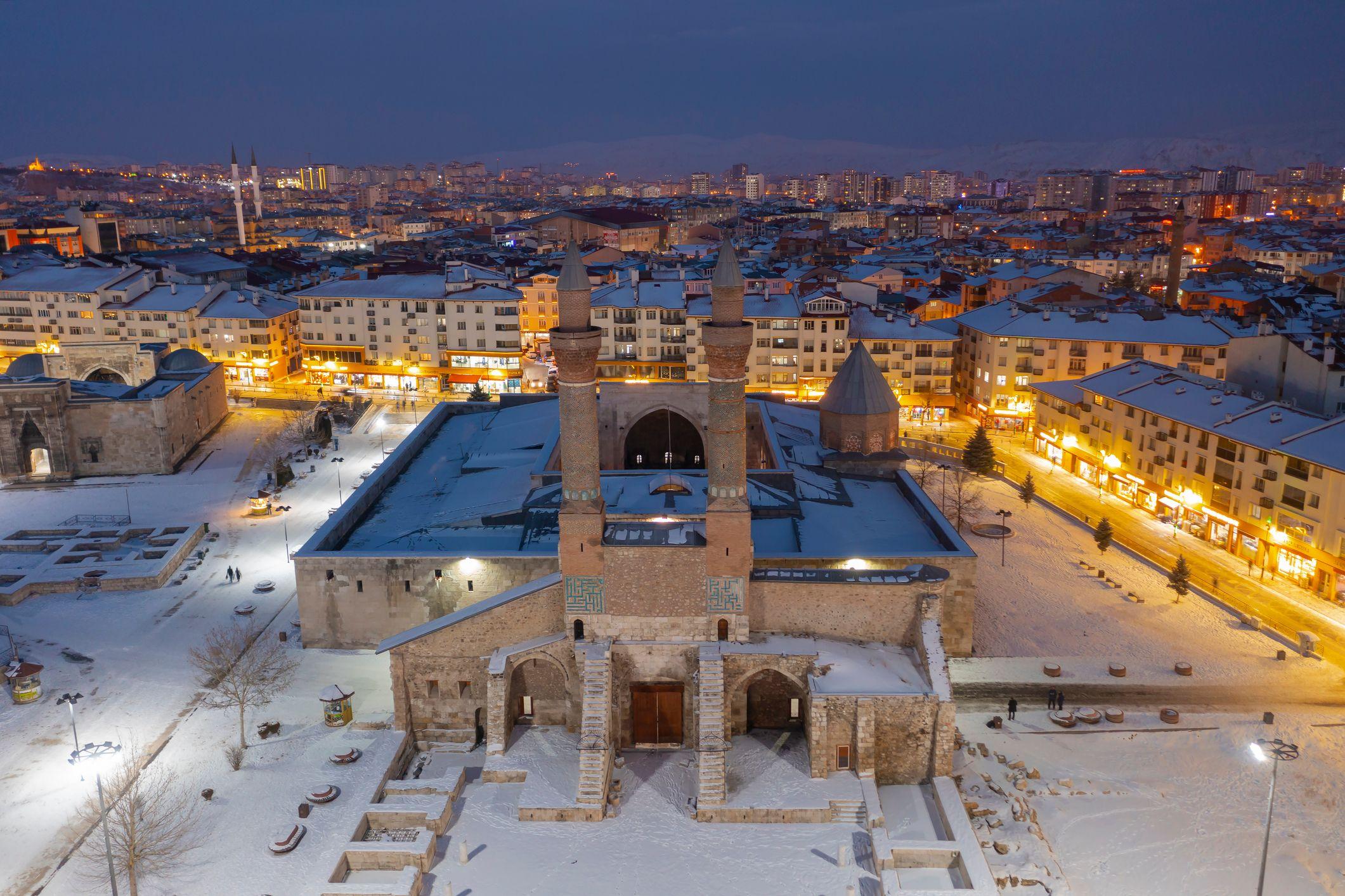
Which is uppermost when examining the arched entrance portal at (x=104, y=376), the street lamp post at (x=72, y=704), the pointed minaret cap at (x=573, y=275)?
the pointed minaret cap at (x=573, y=275)

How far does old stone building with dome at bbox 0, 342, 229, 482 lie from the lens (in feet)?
164

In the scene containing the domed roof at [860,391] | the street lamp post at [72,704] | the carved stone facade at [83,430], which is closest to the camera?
the street lamp post at [72,704]

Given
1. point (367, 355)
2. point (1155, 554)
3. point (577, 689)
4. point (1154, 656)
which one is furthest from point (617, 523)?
point (367, 355)

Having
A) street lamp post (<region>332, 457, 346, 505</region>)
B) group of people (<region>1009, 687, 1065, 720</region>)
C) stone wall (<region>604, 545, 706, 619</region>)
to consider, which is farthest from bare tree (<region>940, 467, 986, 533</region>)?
street lamp post (<region>332, 457, 346, 505</region>)

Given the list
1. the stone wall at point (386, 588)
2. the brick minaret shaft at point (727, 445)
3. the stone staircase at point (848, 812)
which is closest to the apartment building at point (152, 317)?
the stone wall at point (386, 588)

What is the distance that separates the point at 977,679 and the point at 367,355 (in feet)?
183

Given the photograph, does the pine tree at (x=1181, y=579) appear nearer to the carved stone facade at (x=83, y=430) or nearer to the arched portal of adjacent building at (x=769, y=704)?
the arched portal of adjacent building at (x=769, y=704)

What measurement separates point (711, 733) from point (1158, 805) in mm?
10807

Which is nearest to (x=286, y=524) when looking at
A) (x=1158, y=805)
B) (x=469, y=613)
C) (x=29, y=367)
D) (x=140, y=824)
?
(x=469, y=613)

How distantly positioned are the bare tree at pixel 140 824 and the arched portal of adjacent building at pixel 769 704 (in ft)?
42.1

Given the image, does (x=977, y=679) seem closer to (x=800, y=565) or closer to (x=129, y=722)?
(x=800, y=565)

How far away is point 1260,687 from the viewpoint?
95.2 feet

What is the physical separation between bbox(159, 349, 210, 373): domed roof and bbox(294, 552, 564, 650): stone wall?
117 ft

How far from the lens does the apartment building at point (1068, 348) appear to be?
5775cm
